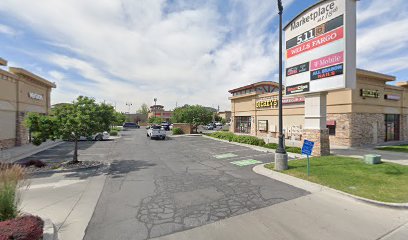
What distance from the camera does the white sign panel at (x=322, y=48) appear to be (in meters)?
11.0

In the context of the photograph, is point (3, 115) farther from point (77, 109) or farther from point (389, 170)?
point (389, 170)

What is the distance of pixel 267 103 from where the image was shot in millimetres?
29453

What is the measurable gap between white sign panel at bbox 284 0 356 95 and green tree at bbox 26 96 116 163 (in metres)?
12.6

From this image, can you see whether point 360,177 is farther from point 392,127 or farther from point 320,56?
point 392,127

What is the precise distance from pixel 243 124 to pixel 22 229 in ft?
111

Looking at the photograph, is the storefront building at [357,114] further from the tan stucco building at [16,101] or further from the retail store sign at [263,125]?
the tan stucco building at [16,101]

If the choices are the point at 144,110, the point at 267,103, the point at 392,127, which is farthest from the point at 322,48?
the point at 144,110

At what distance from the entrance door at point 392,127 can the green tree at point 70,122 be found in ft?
96.0

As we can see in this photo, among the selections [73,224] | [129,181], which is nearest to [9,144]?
Answer: [129,181]

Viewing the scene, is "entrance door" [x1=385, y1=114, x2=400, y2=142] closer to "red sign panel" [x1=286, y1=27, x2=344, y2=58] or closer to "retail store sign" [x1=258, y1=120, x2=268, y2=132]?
"retail store sign" [x1=258, y1=120, x2=268, y2=132]

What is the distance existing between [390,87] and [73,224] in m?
31.3

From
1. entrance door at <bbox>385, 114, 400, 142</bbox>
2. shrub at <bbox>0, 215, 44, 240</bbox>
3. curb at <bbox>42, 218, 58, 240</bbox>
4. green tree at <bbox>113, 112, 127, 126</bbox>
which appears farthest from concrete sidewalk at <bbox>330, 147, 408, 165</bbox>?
shrub at <bbox>0, 215, 44, 240</bbox>

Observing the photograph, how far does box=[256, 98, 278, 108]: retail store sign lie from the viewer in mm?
28078

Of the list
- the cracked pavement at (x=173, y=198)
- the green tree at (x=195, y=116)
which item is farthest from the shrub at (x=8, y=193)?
the green tree at (x=195, y=116)
